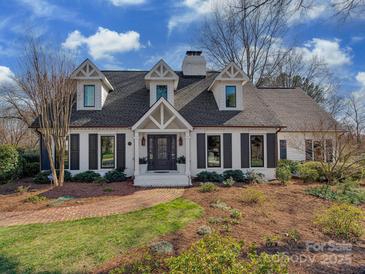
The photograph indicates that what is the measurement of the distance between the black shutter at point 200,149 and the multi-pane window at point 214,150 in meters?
0.32

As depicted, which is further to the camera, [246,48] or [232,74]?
[246,48]

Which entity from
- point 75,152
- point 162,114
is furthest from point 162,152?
point 75,152

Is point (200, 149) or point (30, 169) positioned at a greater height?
point (200, 149)

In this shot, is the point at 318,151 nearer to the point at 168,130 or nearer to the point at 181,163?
the point at 181,163

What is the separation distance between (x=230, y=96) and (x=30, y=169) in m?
12.4

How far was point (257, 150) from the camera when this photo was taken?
13.4m

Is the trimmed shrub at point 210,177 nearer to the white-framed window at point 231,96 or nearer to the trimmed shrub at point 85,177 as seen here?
the white-framed window at point 231,96

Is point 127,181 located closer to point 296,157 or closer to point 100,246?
point 100,246

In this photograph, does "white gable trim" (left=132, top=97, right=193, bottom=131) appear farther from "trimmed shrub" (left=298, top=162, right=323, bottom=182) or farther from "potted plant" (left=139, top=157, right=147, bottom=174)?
"trimmed shrub" (left=298, top=162, right=323, bottom=182)

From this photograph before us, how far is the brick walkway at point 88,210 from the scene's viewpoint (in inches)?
267

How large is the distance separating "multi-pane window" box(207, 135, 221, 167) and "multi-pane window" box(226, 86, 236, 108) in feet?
7.48

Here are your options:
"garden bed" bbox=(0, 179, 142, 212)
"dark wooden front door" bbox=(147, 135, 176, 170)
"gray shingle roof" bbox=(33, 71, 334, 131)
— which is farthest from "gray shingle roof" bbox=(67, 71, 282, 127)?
"garden bed" bbox=(0, 179, 142, 212)

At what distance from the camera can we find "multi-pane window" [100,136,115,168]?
42.9ft

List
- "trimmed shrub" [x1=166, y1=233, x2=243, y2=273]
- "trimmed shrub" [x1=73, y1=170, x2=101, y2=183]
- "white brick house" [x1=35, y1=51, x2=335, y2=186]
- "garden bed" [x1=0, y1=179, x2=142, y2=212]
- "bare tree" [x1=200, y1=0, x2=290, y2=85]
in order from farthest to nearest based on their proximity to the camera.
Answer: "bare tree" [x1=200, y1=0, x2=290, y2=85], "white brick house" [x1=35, y1=51, x2=335, y2=186], "trimmed shrub" [x1=73, y1=170, x2=101, y2=183], "garden bed" [x1=0, y1=179, x2=142, y2=212], "trimmed shrub" [x1=166, y1=233, x2=243, y2=273]
